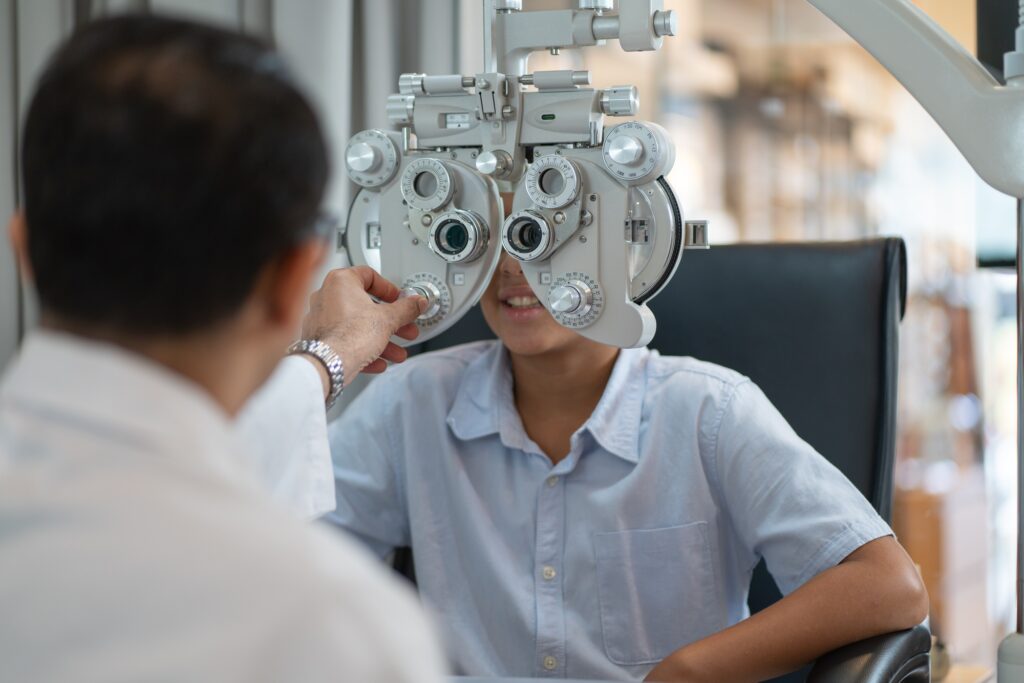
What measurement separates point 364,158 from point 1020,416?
1.90 feet

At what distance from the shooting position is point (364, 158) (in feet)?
3.37

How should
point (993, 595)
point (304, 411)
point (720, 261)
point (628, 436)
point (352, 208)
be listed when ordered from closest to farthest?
point (304, 411), point (352, 208), point (628, 436), point (720, 261), point (993, 595)

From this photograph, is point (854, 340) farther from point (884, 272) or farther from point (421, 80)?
point (421, 80)

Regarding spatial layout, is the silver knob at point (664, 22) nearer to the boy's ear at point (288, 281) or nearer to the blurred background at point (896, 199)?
the boy's ear at point (288, 281)

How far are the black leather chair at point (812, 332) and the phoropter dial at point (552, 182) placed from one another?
20.8 inches

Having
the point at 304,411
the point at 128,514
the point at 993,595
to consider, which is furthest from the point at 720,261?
the point at 993,595

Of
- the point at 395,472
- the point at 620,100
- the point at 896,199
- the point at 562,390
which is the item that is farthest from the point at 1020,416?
the point at 896,199

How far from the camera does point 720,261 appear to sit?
57.1 inches

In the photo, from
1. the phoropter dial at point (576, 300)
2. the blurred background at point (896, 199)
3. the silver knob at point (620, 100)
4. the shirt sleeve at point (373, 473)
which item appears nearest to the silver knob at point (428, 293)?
the phoropter dial at point (576, 300)

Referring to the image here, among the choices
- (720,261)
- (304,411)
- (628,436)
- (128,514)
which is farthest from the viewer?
(720,261)

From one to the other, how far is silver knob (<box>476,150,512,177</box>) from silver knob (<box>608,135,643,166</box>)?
3.9 inches

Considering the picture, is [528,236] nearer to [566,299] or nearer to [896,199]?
[566,299]

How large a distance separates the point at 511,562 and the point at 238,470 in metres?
0.85

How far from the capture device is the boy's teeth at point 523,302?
4.29 ft
